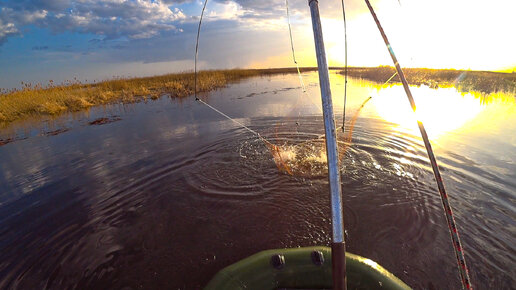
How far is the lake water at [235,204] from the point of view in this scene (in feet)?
11.6

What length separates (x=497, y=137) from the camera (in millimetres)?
7391

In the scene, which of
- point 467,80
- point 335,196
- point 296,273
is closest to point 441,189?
point 335,196

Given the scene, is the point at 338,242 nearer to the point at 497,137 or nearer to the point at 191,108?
the point at 497,137

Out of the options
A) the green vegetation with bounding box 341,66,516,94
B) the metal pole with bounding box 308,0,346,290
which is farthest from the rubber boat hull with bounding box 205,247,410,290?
the green vegetation with bounding box 341,66,516,94

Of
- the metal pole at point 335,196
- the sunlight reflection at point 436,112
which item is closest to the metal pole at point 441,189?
the metal pole at point 335,196

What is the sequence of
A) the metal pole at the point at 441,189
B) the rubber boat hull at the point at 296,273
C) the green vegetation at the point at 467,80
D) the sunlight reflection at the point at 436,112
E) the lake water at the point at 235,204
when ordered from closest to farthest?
the metal pole at the point at 441,189 → the rubber boat hull at the point at 296,273 → the lake water at the point at 235,204 → the sunlight reflection at the point at 436,112 → the green vegetation at the point at 467,80

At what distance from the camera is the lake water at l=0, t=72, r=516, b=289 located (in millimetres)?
3529

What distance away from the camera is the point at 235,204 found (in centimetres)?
500

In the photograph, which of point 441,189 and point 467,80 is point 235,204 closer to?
point 441,189

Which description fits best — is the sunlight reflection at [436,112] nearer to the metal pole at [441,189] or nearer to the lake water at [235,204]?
the lake water at [235,204]

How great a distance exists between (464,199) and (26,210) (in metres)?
9.31

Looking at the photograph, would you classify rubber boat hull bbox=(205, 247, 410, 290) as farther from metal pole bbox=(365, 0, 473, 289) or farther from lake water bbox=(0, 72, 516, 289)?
metal pole bbox=(365, 0, 473, 289)

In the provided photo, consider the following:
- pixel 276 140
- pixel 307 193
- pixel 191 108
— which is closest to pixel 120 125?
pixel 191 108

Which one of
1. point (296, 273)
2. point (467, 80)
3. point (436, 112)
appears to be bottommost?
point (296, 273)
